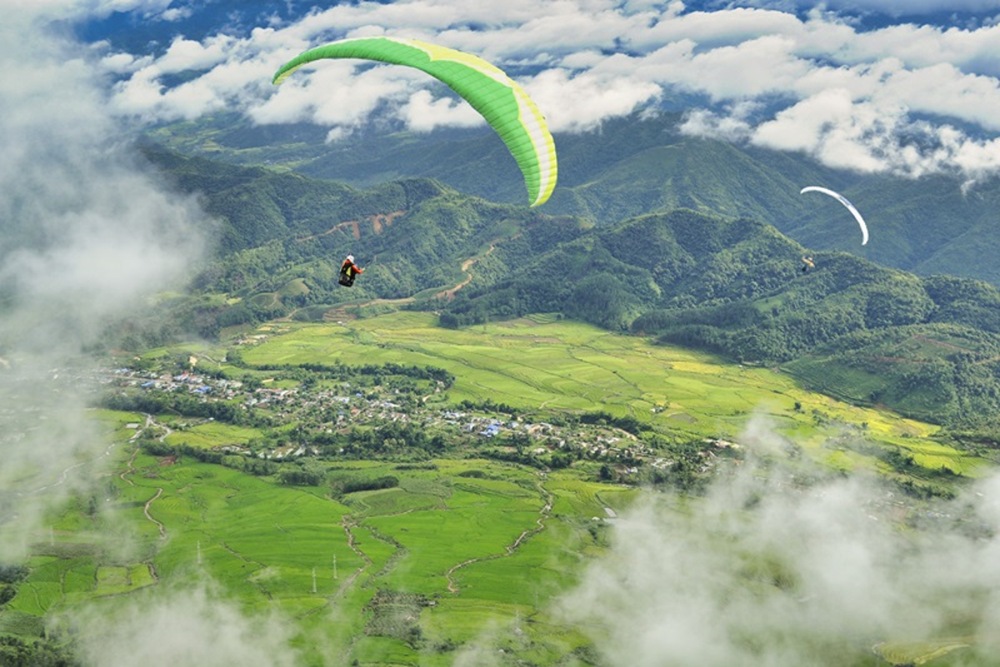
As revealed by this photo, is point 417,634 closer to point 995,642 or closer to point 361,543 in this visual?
point 361,543

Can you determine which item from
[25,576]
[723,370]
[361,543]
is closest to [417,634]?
[361,543]

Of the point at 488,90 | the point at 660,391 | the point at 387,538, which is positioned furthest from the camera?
the point at 660,391

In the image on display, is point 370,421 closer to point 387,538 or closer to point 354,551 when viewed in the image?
point 387,538

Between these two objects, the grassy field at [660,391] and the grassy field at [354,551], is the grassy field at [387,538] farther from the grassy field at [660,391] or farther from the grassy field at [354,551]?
the grassy field at [660,391]

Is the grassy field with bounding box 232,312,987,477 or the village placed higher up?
the village

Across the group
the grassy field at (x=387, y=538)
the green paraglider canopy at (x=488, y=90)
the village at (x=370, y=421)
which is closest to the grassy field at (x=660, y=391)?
the grassy field at (x=387, y=538)

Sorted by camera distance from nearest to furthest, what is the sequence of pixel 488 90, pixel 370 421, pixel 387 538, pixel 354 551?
1. pixel 488 90
2. pixel 354 551
3. pixel 387 538
4. pixel 370 421

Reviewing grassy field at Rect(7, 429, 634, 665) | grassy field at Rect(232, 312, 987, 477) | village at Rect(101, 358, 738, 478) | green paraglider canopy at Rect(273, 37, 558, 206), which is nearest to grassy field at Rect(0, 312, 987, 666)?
grassy field at Rect(7, 429, 634, 665)

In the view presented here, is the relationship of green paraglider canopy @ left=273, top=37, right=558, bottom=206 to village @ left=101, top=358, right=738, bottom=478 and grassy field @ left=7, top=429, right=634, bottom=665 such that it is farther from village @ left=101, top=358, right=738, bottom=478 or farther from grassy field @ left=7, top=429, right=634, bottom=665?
village @ left=101, top=358, right=738, bottom=478

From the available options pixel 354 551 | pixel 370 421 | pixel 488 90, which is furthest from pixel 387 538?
pixel 488 90
